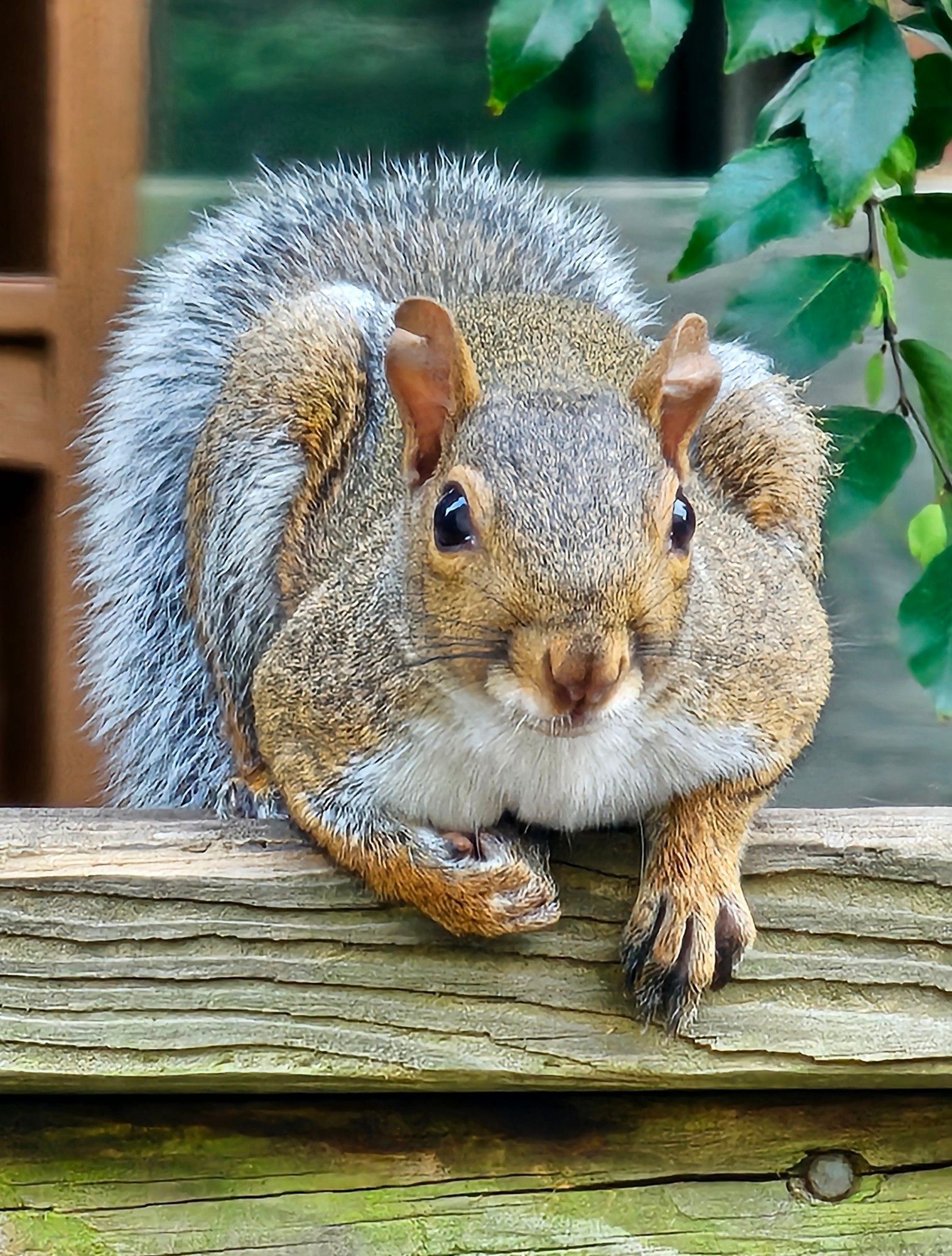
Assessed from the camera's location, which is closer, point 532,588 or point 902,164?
point 532,588

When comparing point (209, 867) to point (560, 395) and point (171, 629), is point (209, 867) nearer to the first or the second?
point (560, 395)

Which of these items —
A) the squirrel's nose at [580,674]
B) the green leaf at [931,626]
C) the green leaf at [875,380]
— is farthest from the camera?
the green leaf at [875,380]

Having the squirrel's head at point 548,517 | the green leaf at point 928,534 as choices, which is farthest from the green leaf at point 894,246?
the squirrel's head at point 548,517

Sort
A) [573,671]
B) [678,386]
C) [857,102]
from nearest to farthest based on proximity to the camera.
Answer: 1. [573,671]
2. [678,386]
3. [857,102]

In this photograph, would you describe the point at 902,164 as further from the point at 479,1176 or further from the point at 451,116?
the point at 479,1176

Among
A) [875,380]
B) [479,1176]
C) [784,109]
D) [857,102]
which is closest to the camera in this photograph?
[479,1176]

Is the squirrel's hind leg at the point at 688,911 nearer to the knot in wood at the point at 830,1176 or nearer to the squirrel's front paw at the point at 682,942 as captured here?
the squirrel's front paw at the point at 682,942

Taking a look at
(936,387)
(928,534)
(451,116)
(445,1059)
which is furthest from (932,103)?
(445,1059)

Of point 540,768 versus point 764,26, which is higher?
point 764,26
